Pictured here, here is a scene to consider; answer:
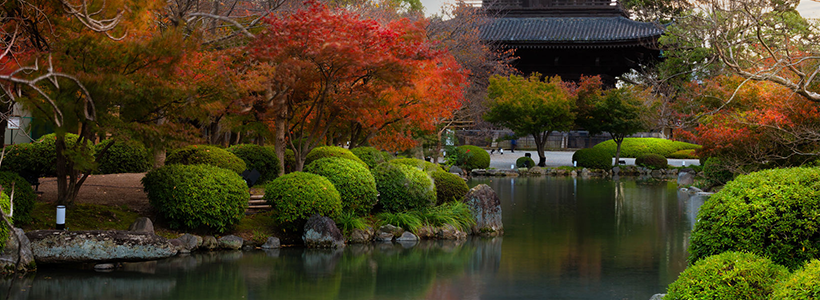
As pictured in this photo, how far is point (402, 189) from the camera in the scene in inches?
512

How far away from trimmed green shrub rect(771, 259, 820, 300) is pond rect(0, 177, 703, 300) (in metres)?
3.52

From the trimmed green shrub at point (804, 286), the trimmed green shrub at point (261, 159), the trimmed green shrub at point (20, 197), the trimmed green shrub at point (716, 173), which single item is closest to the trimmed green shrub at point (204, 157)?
the trimmed green shrub at point (261, 159)

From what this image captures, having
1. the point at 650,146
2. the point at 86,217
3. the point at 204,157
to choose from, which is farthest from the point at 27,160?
the point at 650,146

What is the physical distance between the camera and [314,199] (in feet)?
37.1

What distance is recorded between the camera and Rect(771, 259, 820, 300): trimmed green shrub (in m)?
4.73

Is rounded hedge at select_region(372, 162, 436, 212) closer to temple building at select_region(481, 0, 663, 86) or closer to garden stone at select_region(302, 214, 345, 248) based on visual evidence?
garden stone at select_region(302, 214, 345, 248)

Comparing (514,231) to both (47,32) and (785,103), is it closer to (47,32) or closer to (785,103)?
(785,103)

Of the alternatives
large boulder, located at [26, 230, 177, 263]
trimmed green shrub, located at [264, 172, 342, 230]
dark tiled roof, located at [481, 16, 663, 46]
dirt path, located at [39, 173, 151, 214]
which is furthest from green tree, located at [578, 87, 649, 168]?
large boulder, located at [26, 230, 177, 263]

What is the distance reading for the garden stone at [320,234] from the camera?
11.3 meters

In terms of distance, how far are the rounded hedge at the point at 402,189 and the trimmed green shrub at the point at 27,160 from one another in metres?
6.64

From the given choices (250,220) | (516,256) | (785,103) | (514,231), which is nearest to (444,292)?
(516,256)

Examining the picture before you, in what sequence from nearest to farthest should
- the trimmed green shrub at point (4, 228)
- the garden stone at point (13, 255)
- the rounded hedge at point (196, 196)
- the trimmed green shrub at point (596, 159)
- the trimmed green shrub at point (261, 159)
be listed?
the trimmed green shrub at point (4, 228)
the garden stone at point (13, 255)
the rounded hedge at point (196, 196)
the trimmed green shrub at point (261, 159)
the trimmed green shrub at point (596, 159)

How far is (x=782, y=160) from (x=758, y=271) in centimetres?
1169

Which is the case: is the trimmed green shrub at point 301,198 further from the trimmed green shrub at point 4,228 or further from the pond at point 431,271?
the trimmed green shrub at point 4,228
